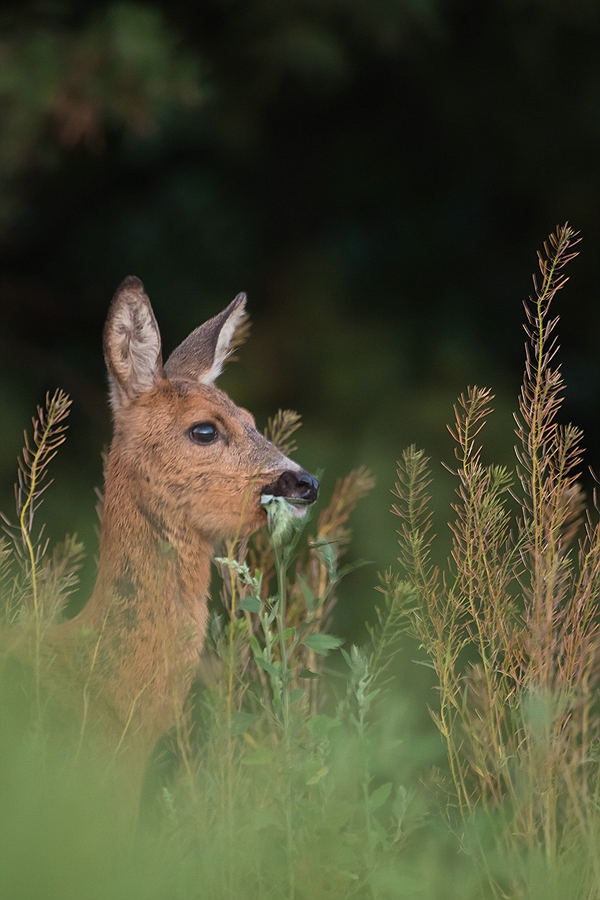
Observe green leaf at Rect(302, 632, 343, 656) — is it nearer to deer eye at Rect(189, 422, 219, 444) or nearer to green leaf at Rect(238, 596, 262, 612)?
green leaf at Rect(238, 596, 262, 612)

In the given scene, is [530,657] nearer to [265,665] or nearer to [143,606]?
[265,665]

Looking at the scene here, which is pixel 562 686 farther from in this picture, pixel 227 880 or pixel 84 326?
pixel 84 326

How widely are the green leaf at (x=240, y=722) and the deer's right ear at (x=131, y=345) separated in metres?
1.34

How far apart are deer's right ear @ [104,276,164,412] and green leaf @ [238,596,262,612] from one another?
4.12ft

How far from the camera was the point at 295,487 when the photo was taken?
10.9 ft

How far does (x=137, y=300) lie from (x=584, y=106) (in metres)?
5.04

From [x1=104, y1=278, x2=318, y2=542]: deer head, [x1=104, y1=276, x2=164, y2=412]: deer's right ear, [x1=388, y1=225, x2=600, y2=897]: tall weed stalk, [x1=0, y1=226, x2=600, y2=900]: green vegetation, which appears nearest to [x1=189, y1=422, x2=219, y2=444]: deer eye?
[x1=104, y1=278, x2=318, y2=542]: deer head

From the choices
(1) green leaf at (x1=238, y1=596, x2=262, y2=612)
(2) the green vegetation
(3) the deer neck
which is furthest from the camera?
(3) the deer neck

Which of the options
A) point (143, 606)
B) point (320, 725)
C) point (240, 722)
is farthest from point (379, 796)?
point (143, 606)

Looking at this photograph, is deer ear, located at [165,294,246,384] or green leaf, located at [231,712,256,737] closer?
green leaf, located at [231,712,256,737]

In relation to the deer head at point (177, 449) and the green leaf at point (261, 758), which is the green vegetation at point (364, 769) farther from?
the deer head at point (177, 449)

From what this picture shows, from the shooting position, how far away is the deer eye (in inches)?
138

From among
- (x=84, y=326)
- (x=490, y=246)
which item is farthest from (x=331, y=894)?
(x=490, y=246)

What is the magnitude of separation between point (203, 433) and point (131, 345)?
12.1 inches
